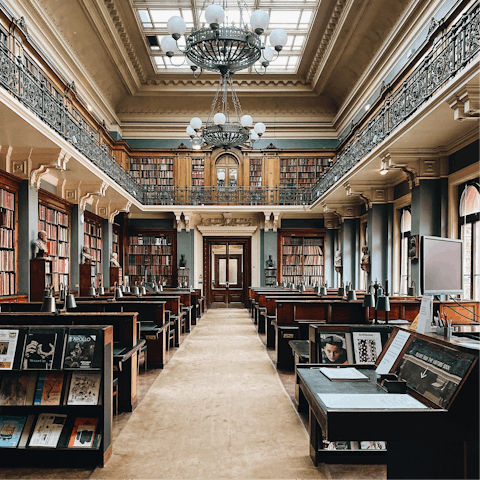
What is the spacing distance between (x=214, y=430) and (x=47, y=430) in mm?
1284

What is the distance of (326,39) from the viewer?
11828mm

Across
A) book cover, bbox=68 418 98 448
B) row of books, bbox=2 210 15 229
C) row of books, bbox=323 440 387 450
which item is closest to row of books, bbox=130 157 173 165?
row of books, bbox=2 210 15 229

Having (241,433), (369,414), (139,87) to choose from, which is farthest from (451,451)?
(139,87)

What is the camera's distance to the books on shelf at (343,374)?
225 centimetres

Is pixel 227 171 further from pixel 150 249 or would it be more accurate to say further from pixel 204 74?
pixel 150 249

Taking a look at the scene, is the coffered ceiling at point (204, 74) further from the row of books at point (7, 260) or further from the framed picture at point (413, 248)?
the row of books at point (7, 260)

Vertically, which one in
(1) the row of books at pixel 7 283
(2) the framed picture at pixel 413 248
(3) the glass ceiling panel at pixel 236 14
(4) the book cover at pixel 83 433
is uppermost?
(3) the glass ceiling panel at pixel 236 14

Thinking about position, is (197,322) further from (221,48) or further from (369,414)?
(369,414)

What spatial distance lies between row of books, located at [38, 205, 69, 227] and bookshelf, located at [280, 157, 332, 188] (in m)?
7.50

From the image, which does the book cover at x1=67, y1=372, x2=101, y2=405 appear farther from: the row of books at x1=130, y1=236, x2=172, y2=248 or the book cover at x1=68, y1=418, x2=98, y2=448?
the row of books at x1=130, y1=236, x2=172, y2=248

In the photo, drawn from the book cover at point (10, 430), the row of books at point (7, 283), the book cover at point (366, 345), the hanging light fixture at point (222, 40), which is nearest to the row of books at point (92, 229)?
the row of books at point (7, 283)

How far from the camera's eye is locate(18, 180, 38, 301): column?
775 cm

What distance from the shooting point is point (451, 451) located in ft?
6.53

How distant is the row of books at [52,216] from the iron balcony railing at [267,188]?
1.40 metres
